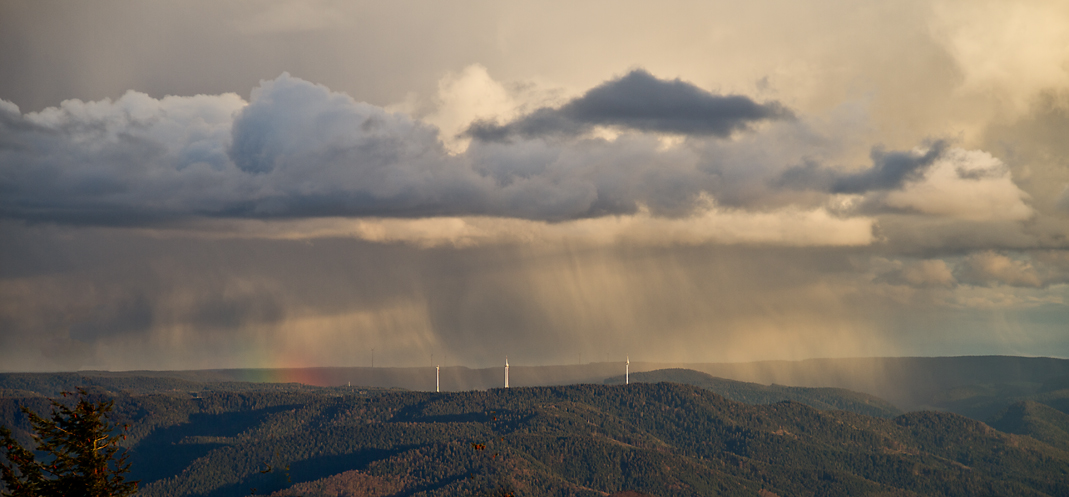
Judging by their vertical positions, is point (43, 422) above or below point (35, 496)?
above

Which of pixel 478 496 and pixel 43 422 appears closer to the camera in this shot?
pixel 478 496

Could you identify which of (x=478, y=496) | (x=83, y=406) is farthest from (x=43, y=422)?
(x=478, y=496)

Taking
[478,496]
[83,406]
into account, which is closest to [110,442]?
[83,406]

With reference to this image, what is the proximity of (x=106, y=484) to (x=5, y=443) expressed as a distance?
12.3m

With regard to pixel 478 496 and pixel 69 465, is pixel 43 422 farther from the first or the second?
pixel 478 496

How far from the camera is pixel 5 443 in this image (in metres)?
71.5

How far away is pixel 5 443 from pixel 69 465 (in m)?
10.6

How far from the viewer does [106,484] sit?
8238 cm

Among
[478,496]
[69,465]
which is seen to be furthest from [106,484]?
[478,496]

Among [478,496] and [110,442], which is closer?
[478,496]

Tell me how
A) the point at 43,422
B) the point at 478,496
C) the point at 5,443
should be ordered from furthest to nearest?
1. the point at 43,422
2. the point at 5,443
3. the point at 478,496

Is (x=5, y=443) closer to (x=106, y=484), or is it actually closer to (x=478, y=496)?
(x=106, y=484)

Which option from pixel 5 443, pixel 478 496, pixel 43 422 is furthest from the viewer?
pixel 43 422

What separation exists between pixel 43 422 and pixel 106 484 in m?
7.63
